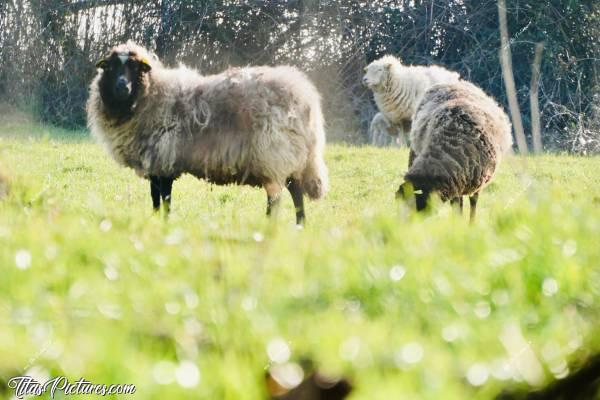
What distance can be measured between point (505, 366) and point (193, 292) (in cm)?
70

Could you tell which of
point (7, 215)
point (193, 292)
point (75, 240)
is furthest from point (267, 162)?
point (193, 292)

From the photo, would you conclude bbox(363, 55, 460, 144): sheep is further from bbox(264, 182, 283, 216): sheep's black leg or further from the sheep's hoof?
the sheep's hoof

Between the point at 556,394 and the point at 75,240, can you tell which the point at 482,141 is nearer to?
the point at 75,240

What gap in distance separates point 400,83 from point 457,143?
289 inches

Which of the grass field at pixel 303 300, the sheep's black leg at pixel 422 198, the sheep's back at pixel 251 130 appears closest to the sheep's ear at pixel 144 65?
the sheep's back at pixel 251 130

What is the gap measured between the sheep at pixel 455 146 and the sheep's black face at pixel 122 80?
7.46ft

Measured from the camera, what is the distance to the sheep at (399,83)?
1224 centimetres

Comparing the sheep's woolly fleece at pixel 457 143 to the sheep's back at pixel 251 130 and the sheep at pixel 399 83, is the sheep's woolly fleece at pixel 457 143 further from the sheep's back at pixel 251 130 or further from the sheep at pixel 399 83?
the sheep at pixel 399 83

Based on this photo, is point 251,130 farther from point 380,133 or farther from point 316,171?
point 380,133

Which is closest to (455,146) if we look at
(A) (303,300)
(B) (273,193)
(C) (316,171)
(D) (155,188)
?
(C) (316,171)

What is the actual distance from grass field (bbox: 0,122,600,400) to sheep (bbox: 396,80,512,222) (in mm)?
2180

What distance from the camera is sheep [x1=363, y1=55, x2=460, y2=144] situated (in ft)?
40.2

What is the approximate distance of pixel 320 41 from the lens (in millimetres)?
15203

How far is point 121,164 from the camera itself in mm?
6012
